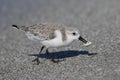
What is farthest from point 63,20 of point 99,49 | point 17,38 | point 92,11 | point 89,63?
point 89,63

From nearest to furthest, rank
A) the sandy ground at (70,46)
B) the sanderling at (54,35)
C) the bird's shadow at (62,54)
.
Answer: the sandy ground at (70,46) → the sanderling at (54,35) → the bird's shadow at (62,54)

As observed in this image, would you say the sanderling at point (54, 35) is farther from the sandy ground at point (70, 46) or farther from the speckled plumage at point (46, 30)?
the sandy ground at point (70, 46)

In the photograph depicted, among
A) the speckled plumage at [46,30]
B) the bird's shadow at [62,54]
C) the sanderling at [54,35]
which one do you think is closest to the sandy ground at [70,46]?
the bird's shadow at [62,54]

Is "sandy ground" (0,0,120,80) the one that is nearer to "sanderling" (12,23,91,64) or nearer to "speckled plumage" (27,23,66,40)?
"sanderling" (12,23,91,64)

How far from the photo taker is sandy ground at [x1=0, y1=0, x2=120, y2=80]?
384 inches

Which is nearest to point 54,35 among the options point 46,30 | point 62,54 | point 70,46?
point 46,30

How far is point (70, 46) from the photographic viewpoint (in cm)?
1220

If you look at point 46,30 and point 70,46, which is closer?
point 46,30

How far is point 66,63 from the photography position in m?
10.5

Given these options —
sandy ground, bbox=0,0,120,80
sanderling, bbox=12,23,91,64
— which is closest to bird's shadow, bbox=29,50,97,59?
A: sandy ground, bbox=0,0,120,80

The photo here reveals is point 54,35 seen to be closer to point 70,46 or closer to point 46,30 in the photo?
point 46,30

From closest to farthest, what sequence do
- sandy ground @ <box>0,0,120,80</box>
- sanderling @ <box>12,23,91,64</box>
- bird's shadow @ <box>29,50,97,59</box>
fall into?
sandy ground @ <box>0,0,120,80</box>, sanderling @ <box>12,23,91,64</box>, bird's shadow @ <box>29,50,97,59</box>

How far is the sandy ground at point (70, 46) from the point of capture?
975cm

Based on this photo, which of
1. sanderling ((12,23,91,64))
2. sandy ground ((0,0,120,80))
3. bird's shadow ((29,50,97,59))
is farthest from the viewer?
bird's shadow ((29,50,97,59))
